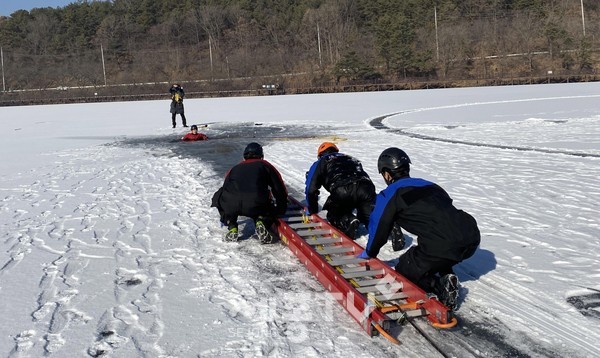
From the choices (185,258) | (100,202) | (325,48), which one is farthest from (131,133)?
(325,48)

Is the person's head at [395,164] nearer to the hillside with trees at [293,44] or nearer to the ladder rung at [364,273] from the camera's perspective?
the ladder rung at [364,273]

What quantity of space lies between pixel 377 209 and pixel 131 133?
18.3 m

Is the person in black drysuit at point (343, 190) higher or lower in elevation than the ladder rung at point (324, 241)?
higher

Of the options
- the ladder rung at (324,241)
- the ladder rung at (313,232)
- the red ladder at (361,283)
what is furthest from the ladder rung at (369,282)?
the ladder rung at (313,232)

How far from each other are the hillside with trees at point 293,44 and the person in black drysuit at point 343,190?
42.6 meters

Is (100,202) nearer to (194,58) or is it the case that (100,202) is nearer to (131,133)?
(131,133)

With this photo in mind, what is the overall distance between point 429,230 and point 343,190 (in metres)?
2.20

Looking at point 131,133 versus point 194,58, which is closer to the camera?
point 131,133

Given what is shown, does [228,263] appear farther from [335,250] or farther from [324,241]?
[335,250]

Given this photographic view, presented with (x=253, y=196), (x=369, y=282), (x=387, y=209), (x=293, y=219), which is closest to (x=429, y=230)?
(x=387, y=209)

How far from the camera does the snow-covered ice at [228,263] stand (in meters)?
4.04

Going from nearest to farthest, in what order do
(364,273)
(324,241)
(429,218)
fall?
(429,218)
(364,273)
(324,241)

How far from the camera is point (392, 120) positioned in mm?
21891

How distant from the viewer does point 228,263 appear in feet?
19.0
